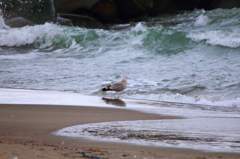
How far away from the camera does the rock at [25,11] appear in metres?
17.8

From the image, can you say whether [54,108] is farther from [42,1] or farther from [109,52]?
[42,1]

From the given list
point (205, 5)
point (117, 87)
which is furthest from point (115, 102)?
point (205, 5)

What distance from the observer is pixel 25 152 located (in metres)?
2.88

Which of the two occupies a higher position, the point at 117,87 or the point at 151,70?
the point at 151,70

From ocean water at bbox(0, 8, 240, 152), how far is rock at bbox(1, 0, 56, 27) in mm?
482

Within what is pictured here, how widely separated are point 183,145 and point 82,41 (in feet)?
40.6

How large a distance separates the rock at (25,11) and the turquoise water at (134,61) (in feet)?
2.04

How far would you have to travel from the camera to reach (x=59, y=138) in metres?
3.81

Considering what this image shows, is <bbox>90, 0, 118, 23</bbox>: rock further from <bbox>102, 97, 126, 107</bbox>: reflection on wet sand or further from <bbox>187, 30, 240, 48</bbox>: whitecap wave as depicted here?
<bbox>102, 97, 126, 107</bbox>: reflection on wet sand

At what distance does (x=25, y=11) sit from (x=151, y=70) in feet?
32.0

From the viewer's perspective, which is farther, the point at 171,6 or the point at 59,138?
the point at 171,6

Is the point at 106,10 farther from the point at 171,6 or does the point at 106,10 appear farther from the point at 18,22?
the point at 171,6

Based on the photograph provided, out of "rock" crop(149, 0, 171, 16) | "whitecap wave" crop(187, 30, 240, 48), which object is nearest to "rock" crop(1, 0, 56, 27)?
"whitecap wave" crop(187, 30, 240, 48)

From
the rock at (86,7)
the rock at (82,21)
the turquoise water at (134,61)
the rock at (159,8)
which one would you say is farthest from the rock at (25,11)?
the rock at (159,8)
